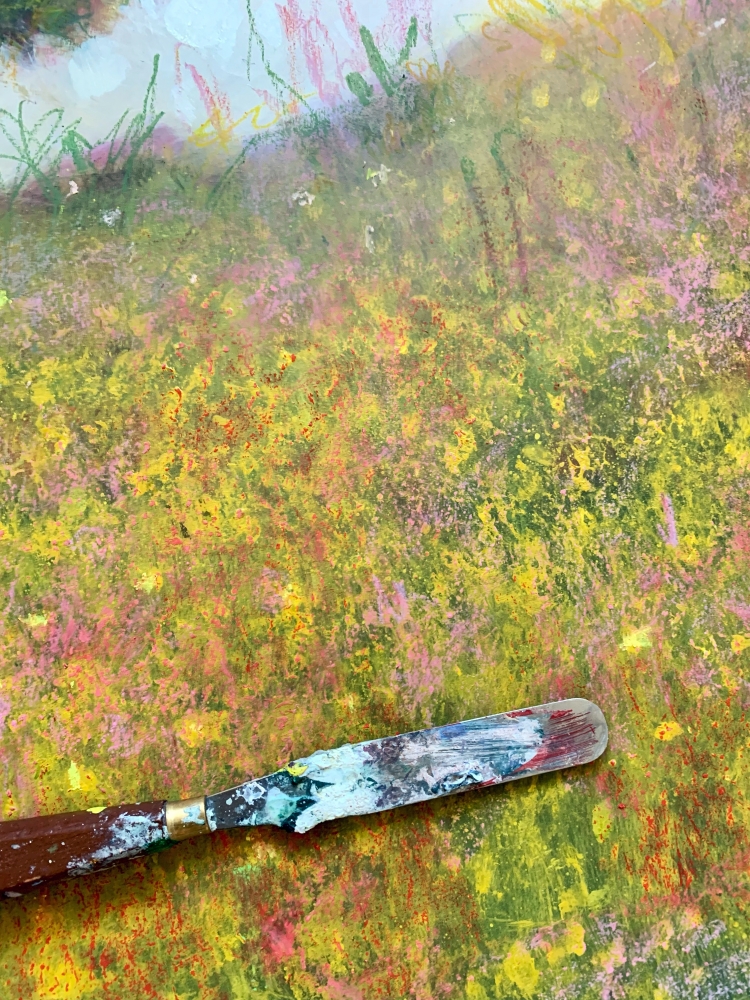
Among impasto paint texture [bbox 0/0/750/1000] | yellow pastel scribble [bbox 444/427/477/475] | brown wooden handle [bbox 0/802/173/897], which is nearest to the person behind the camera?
brown wooden handle [bbox 0/802/173/897]

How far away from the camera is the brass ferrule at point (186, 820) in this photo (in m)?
1.03

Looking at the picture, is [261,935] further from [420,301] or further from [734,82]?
[734,82]

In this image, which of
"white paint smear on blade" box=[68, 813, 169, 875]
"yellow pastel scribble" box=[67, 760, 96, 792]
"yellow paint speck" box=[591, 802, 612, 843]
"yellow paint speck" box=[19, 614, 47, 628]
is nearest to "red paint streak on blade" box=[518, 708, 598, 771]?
"yellow paint speck" box=[591, 802, 612, 843]

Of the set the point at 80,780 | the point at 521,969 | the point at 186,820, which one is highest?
the point at 80,780

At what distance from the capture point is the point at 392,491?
1.21 metres

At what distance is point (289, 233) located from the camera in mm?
1270

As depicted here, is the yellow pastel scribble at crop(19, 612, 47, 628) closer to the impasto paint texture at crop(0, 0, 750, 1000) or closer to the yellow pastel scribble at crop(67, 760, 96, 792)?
the impasto paint texture at crop(0, 0, 750, 1000)

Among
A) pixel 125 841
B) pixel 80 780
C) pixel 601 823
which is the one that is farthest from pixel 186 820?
pixel 601 823

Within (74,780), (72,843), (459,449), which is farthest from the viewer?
(459,449)

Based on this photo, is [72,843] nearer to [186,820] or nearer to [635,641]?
[186,820]

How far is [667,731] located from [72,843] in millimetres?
1016

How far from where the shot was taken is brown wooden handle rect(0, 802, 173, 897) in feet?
3.30

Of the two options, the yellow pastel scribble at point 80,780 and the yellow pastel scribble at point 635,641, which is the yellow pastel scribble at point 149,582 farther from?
the yellow pastel scribble at point 635,641

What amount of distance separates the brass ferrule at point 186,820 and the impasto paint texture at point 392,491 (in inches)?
3.3
